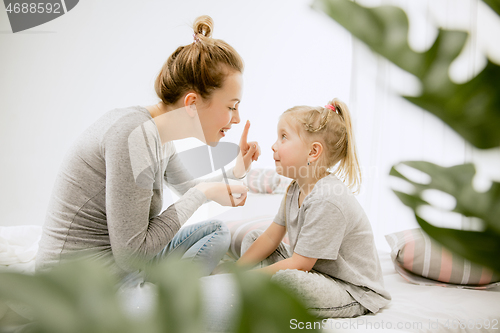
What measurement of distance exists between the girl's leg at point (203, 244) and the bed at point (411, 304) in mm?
129

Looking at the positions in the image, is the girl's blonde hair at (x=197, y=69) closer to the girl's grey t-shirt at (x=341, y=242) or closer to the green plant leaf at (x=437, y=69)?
the girl's grey t-shirt at (x=341, y=242)

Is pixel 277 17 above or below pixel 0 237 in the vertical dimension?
above

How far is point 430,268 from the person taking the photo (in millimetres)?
1101

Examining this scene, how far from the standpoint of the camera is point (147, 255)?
2.86 ft

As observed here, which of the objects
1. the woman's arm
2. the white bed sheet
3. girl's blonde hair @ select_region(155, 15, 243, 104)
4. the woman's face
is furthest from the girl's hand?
the white bed sheet

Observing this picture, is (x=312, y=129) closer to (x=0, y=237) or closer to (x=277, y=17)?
(x=0, y=237)

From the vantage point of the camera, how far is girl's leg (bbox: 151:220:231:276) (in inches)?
42.4

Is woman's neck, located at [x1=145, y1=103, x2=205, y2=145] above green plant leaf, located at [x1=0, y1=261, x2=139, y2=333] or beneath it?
beneath

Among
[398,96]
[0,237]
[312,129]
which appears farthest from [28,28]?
[398,96]

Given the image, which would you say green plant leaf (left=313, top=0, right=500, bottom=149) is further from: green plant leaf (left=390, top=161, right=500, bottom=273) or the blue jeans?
the blue jeans

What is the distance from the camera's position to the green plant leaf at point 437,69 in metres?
0.16

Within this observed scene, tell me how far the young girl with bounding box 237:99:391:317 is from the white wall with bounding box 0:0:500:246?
989mm

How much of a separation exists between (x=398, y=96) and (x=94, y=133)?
86cm

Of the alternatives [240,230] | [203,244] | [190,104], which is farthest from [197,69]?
[240,230]
